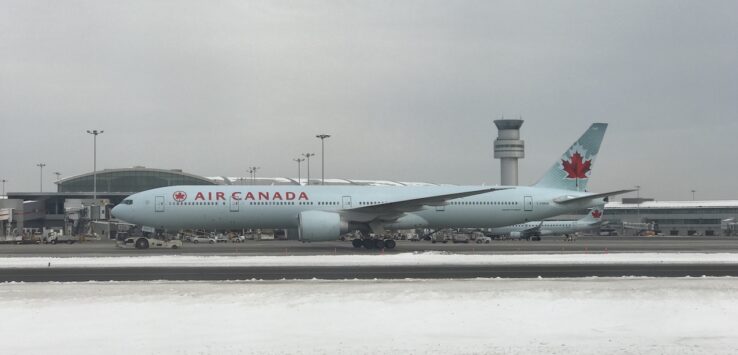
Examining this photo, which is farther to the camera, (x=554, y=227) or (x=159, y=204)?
(x=554, y=227)

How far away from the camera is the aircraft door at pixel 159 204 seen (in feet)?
148

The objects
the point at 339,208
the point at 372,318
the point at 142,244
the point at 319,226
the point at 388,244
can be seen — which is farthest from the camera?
the point at 339,208

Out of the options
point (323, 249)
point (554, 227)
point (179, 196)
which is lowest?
point (323, 249)

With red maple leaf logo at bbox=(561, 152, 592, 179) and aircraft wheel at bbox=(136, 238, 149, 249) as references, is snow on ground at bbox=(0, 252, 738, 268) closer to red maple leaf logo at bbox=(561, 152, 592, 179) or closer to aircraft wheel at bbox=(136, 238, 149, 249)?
aircraft wheel at bbox=(136, 238, 149, 249)

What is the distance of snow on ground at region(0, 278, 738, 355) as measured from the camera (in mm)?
14164

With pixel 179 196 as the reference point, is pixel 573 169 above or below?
above

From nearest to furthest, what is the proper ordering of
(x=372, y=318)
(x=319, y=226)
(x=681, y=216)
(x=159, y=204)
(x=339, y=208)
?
(x=372, y=318) < (x=319, y=226) < (x=159, y=204) < (x=339, y=208) < (x=681, y=216)

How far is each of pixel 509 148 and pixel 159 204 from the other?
107161mm

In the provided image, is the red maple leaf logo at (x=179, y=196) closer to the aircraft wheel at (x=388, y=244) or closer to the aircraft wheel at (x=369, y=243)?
the aircraft wheel at (x=369, y=243)

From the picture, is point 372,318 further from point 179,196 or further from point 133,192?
point 133,192

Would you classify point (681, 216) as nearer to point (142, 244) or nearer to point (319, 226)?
point (319, 226)

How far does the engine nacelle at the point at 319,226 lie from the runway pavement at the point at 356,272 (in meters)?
14.5

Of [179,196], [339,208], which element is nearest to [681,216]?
[339,208]

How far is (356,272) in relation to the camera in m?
26.0
